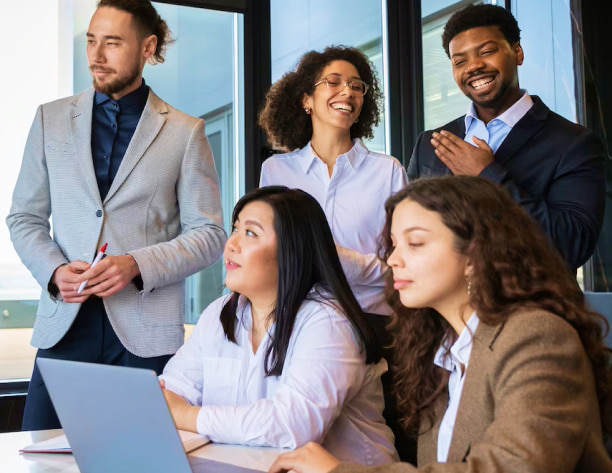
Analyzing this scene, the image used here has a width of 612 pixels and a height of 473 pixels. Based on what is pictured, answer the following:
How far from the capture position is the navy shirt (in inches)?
89.1

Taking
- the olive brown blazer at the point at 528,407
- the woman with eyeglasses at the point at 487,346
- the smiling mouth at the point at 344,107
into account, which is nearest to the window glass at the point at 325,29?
the smiling mouth at the point at 344,107

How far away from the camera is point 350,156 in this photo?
2471 mm

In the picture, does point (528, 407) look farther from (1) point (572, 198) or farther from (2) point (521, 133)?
(2) point (521, 133)

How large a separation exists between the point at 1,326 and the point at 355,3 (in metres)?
2.66

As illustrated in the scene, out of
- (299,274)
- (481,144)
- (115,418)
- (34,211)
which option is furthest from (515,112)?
(115,418)

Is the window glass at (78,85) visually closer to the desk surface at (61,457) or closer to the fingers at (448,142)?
the fingers at (448,142)

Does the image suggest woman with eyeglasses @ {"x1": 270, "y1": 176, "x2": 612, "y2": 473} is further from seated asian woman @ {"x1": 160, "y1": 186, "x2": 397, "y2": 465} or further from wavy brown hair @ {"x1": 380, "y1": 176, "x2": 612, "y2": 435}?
seated asian woman @ {"x1": 160, "y1": 186, "x2": 397, "y2": 465}

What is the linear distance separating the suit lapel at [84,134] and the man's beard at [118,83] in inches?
2.2

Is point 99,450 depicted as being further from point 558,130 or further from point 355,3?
point 355,3

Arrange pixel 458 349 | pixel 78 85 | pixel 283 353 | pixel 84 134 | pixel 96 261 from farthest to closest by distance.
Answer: pixel 78 85
pixel 84 134
pixel 96 261
pixel 283 353
pixel 458 349

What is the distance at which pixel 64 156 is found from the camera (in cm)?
224

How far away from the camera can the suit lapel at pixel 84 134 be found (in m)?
2.20

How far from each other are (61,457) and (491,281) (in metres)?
0.86

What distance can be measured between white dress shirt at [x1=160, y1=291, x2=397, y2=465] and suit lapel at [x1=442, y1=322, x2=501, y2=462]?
33 centimetres
